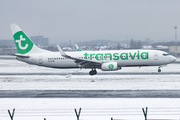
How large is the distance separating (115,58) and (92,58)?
338 cm

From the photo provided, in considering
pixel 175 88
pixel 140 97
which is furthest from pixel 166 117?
pixel 175 88

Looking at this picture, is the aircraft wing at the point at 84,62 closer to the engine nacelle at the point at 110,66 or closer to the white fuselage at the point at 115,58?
the white fuselage at the point at 115,58

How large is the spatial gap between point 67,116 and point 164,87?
12.7 m

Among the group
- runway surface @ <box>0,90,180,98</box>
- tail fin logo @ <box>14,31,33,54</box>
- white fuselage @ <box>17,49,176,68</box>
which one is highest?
tail fin logo @ <box>14,31,33,54</box>

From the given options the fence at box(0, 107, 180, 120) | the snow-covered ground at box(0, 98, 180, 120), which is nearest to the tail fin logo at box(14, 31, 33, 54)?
the snow-covered ground at box(0, 98, 180, 120)

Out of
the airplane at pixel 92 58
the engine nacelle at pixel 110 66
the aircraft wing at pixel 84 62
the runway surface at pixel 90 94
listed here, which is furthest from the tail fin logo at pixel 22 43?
the runway surface at pixel 90 94

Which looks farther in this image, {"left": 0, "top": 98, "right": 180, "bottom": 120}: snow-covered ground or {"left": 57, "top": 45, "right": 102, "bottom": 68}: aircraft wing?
{"left": 57, "top": 45, "right": 102, "bottom": 68}: aircraft wing

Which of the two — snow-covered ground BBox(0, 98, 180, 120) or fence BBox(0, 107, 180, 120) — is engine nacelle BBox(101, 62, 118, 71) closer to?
snow-covered ground BBox(0, 98, 180, 120)

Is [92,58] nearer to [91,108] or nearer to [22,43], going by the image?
[22,43]

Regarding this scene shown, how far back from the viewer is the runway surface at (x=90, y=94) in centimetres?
2145

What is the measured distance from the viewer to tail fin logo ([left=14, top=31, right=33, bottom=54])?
38.3 m

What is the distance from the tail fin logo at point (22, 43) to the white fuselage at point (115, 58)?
110cm

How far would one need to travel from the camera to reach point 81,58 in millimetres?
38094

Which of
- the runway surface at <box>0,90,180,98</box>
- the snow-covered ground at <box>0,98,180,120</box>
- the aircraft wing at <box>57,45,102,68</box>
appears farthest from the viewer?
the aircraft wing at <box>57,45,102,68</box>
